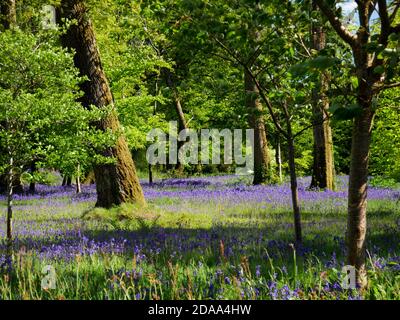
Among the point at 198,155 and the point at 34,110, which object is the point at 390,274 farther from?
the point at 198,155

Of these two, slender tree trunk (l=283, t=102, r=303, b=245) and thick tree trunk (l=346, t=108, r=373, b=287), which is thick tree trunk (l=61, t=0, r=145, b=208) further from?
thick tree trunk (l=346, t=108, r=373, b=287)

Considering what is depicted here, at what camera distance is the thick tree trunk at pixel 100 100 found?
1027cm

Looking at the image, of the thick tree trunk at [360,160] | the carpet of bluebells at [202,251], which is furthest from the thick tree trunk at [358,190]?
the carpet of bluebells at [202,251]

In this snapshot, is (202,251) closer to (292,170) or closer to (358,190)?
(292,170)

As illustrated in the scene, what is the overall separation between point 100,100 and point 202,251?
5.43 m

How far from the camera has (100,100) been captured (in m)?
10.3

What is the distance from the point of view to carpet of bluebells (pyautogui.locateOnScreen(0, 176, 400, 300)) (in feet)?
13.6

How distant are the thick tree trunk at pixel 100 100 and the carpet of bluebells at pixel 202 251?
0.56 m

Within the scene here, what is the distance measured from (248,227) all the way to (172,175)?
2314 cm

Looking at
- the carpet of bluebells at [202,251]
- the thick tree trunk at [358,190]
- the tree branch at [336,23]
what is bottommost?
the carpet of bluebells at [202,251]

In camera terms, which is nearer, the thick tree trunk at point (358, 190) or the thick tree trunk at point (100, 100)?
the thick tree trunk at point (358, 190)

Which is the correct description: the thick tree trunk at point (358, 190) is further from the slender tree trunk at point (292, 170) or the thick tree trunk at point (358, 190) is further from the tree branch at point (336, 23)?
the slender tree trunk at point (292, 170)
